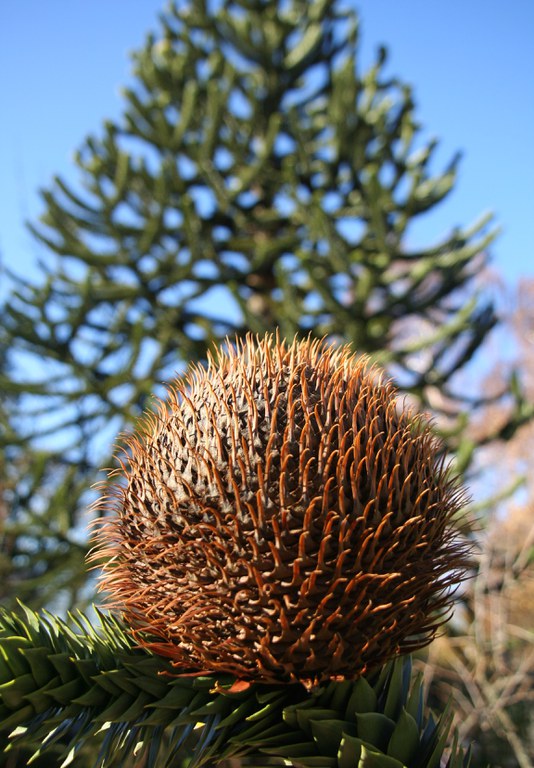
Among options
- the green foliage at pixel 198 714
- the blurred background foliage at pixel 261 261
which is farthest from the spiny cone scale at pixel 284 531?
the blurred background foliage at pixel 261 261

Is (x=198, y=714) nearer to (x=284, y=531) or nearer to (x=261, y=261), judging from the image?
(x=284, y=531)

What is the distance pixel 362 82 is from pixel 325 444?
6.66 m

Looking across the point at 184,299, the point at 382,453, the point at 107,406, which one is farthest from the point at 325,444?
the point at 184,299

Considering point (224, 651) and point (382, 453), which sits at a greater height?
point (382, 453)

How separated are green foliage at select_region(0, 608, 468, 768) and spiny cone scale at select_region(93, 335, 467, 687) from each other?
0.07 meters

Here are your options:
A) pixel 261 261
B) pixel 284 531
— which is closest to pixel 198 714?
pixel 284 531

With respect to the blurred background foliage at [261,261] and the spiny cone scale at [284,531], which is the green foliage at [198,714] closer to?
the spiny cone scale at [284,531]

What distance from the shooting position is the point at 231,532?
131cm

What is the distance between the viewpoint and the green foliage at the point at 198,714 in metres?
1.36

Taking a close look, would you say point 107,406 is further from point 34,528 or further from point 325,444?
point 325,444

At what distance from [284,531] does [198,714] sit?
44 cm

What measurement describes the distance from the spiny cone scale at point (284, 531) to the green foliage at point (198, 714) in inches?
2.7

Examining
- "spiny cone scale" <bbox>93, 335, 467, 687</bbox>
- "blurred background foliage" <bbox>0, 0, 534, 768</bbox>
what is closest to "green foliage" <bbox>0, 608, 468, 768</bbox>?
"spiny cone scale" <bbox>93, 335, 467, 687</bbox>

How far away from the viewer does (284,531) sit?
1302mm
